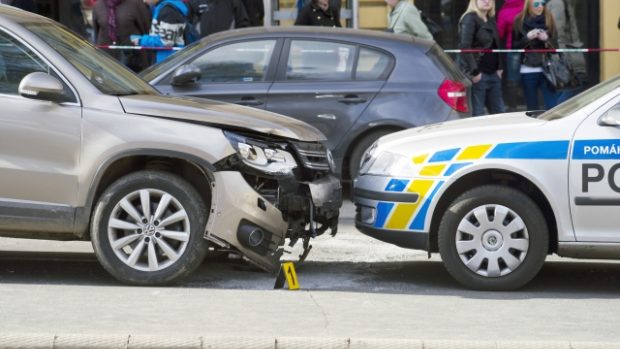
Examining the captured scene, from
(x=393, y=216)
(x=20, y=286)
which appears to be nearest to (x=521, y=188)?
(x=393, y=216)

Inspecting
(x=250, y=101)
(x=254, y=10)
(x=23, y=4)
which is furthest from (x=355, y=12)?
(x=250, y=101)

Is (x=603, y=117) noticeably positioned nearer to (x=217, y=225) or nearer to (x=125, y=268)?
(x=217, y=225)

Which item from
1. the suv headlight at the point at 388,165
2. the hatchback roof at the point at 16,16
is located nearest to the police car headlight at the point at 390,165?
the suv headlight at the point at 388,165

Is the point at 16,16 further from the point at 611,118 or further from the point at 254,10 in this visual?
the point at 254,10

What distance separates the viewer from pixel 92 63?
9.09 metres

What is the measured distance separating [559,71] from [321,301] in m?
8.99

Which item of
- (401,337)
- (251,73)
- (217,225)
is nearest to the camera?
(401,337)

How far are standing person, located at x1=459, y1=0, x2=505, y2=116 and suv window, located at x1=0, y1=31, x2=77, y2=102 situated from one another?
8.12m

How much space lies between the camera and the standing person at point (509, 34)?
16.6 meters

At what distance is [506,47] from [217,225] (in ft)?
30.3

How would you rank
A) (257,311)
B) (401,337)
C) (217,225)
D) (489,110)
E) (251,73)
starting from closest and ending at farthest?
(401,337) → (257,311) → (217,225) → (251,73) → (489,110)

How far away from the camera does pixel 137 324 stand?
7145 mm

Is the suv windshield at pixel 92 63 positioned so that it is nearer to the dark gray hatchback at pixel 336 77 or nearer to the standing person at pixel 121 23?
the dark gray hatchback at pixel 336 77

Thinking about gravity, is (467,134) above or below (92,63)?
below
